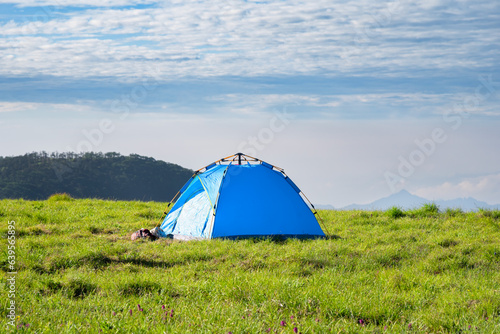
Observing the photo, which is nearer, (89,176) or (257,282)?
(257,282)

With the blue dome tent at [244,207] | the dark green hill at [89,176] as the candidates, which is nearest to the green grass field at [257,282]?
the blue dome tent at [244,207]

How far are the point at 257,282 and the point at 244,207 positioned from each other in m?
5.34

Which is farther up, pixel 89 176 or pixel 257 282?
pixel 89 176

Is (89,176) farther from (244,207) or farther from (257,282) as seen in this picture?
(257,282)

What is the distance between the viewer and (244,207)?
12328mm

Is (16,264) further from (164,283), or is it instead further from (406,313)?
(406,313)

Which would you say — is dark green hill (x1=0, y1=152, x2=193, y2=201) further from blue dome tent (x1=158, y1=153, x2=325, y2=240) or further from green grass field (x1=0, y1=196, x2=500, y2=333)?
green grass field (x1=0, y1=196, x2=500, y2=333)

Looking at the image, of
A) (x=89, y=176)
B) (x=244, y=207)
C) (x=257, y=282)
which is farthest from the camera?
(x=89, y=176)

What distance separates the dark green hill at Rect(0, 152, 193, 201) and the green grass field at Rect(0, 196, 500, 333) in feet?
173

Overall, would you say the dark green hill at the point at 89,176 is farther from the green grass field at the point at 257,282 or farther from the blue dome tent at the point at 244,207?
the green grass field at the point at 257,282

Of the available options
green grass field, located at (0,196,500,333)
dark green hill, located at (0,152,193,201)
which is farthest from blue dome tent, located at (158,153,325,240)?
dark green hill, located at (0,152,193,201)

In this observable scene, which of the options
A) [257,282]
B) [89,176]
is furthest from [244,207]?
[89,176]

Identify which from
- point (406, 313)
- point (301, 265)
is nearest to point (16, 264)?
point (301, 265)

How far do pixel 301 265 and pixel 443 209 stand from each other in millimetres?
10032
